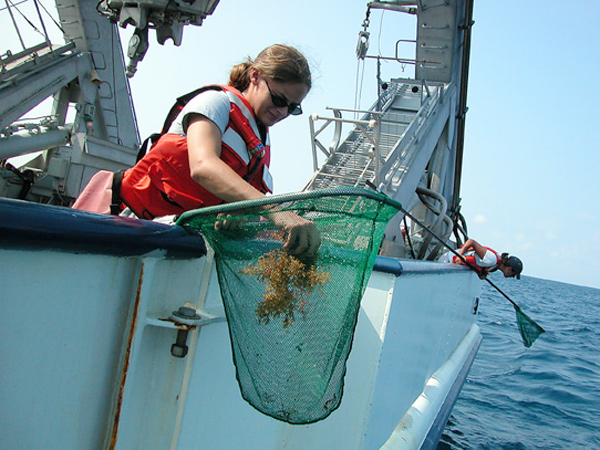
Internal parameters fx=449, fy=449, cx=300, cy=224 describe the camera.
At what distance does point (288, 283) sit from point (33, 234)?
71 centimetres

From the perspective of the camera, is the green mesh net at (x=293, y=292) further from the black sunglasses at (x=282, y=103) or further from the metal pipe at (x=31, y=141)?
the metal pipe at (x=31, y=141)

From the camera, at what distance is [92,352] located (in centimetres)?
122

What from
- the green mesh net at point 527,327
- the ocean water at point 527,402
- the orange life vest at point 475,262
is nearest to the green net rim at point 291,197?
the ocean water at point 527,402

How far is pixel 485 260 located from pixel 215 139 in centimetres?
722

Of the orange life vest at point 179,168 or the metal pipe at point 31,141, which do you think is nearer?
the orange life vest at point 179,168

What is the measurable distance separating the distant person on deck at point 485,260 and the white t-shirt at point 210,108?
6551 millimetres

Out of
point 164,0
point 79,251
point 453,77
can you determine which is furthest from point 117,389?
point 453,77

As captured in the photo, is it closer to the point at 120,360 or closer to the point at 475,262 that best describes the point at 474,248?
the point at 475,262

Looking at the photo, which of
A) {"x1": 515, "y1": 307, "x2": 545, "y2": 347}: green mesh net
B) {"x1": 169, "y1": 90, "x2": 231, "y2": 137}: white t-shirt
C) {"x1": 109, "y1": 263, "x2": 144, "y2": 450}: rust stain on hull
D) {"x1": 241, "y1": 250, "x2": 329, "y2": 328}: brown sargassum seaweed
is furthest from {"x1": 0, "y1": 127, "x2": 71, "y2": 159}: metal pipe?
{"x1": 515, "y1": 307, "x2": 545, "y2": 347}: green mesh net

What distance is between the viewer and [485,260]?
306 inches

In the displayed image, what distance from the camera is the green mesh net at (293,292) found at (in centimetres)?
140

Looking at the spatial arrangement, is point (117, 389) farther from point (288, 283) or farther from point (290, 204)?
point (290, 204)

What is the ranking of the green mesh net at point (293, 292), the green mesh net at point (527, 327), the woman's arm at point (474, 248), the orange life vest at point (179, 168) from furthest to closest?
the green mesh net at point (527, 327) < the woman's arm at point (474, 248) < the orange life vest at point (179, 168) < the green mesh net at point (293, 292)

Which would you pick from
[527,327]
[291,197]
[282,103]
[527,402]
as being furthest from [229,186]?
[527,327]
